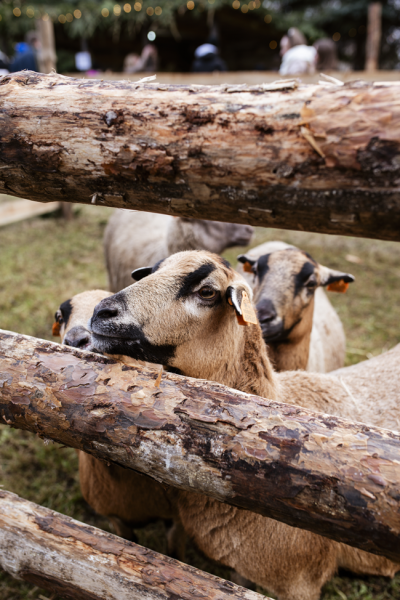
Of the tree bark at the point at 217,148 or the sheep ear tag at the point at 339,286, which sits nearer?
the tree bark at the point at 217,148

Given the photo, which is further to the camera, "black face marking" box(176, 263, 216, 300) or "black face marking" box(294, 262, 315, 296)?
"black face marking" box(294, 262, 315, 296)

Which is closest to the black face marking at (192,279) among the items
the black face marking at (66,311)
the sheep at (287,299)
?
the black face marking at (66,311)

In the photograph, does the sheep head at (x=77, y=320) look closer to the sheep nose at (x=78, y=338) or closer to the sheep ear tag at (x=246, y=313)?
the sheep nose at (x=78, y=338)

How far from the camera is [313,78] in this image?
952 centimetres

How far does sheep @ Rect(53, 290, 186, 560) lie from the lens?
9.05 ft

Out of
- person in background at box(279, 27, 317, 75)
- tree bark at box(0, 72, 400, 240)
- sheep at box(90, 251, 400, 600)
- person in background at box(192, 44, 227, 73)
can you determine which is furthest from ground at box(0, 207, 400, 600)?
person in background at box(192, 44, 227, 73)

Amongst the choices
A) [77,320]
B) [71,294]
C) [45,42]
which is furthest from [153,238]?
[45,42]

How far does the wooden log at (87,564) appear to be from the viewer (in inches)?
74.6

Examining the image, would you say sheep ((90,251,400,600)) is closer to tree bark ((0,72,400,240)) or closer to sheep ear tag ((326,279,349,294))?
tree bark ((0,72,400,240))

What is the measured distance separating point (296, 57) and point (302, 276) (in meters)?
7.52

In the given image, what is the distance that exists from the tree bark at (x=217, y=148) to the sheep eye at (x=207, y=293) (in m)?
0.63

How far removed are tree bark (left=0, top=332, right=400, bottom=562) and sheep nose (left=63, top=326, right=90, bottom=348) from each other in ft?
1.89

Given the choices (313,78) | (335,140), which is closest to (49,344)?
(335,140)

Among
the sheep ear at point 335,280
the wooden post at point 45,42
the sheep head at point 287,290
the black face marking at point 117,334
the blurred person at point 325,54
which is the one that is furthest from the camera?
the blurred person at point 325,54
